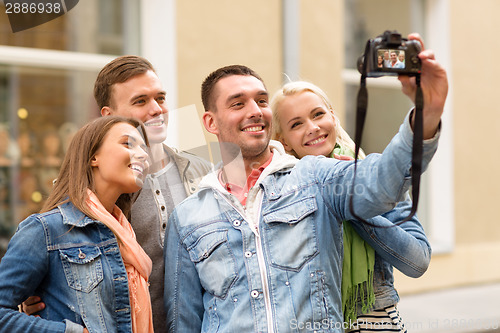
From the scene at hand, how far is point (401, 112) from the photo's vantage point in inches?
320

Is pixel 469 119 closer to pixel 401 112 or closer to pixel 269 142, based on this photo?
pixel 401 112

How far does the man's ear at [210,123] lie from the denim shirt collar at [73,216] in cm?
74

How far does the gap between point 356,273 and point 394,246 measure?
0.64 ft

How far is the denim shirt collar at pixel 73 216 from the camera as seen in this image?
2.26 m

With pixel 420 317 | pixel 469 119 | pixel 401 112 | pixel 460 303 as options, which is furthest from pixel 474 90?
pixel 420 317

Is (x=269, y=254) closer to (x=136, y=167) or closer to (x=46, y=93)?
(x=136, y=167)

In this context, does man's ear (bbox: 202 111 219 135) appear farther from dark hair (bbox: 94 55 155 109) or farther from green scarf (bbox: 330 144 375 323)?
green scarf (bbox: 330 144 375 323)

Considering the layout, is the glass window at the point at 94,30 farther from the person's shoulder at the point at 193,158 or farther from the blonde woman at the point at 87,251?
the blonde woman at the point at 87,251

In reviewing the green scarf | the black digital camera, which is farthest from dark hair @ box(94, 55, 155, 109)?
the black digital camera

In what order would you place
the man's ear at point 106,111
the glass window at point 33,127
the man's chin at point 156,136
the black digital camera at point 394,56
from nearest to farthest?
the black digital camera at point 394,56, the man's chin at point 156,136, the man's ear at point 106,111, the glass window at point 33,127

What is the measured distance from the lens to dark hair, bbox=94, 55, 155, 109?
9.57 ft

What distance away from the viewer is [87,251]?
226cm

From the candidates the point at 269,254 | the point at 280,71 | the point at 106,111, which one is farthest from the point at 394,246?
the point at 280,71

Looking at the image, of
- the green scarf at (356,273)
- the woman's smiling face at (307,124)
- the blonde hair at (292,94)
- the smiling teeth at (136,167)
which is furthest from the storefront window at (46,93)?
the green scarf at (356,273)
